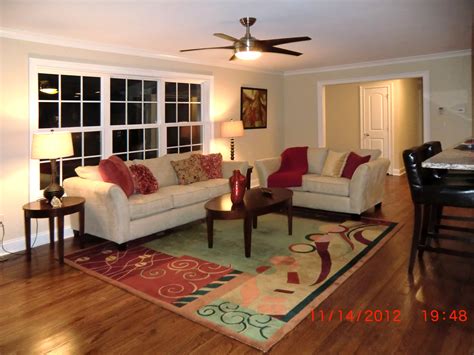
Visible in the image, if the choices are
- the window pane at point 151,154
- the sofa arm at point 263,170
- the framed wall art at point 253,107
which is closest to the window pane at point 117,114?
the window pane at point 151,154

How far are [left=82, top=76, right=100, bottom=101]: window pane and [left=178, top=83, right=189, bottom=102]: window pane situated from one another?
56.8 inches

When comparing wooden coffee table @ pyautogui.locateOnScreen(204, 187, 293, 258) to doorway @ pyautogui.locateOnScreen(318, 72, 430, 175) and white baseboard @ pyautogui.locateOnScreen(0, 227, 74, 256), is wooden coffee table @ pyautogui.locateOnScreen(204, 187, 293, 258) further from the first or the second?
doorway @ pyautogui.locateOnScreen(318, 72, 430, 175)

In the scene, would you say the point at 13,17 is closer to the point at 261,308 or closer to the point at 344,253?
the point at 261,308

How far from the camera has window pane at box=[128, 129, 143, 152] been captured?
5.29m

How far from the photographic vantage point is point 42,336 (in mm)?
2432

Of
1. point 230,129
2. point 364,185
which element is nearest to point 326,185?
point 364,185

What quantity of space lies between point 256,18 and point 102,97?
2.24m

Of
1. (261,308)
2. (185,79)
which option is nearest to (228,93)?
(185,79)

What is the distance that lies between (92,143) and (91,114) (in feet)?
1.18

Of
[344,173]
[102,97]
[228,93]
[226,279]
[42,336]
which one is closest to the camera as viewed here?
[42,336]

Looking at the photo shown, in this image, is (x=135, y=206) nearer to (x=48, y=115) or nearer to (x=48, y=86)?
(x=48, y=115)

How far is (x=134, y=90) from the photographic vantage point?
5281mm

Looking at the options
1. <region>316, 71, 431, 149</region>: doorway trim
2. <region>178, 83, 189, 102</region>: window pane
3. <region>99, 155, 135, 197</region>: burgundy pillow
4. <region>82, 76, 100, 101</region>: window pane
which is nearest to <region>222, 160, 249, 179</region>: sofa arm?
<region>178, 83, 189, 102</region>: window pane

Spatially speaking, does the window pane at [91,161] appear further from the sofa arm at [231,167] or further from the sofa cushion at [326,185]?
the sofa cushion at [326,185]
